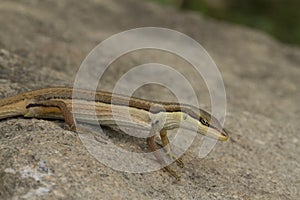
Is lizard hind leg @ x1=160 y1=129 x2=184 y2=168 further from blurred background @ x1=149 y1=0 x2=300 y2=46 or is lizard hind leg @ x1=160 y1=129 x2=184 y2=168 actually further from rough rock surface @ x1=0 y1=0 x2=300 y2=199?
blurred background @ x1=149 y1=0 x2=300 y2=46

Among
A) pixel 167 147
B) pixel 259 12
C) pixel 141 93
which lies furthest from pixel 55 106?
pixel 259 12

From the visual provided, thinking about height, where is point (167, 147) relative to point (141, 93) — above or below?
above

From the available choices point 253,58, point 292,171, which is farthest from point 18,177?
point 253,58

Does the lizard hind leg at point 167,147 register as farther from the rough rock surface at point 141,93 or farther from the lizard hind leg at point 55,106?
the lizard hind leg at point 55,106

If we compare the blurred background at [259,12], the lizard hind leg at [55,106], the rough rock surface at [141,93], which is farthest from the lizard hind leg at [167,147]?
the blurred background at [259,12]

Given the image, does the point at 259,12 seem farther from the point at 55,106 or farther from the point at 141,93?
the point at 55,106
